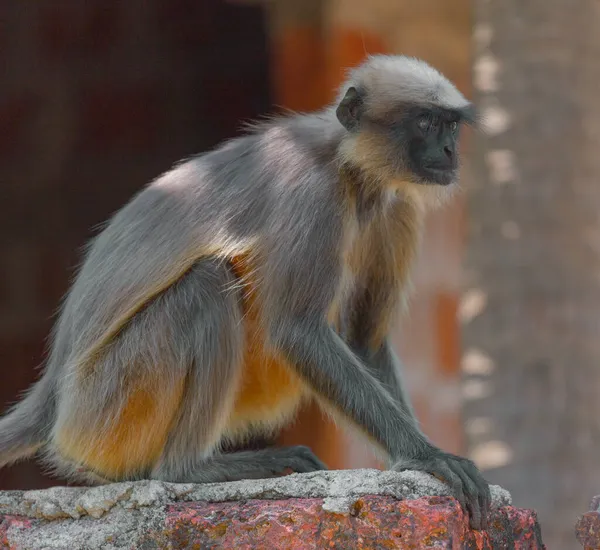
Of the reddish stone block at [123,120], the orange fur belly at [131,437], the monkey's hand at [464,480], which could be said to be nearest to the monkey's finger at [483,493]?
the monkey's hand at [464,480]

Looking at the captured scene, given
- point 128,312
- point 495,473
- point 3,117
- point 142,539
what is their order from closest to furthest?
point 142,539, point 128,312, point 495,473, point 3,117

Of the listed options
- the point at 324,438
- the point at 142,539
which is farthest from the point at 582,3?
the point at 142,539

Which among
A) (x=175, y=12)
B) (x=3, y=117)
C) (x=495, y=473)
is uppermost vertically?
(x=175, y=12)

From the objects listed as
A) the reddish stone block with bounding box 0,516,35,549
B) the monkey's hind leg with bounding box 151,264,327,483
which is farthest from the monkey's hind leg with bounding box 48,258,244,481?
the reddish stone block with bounding box 0,516,35,549

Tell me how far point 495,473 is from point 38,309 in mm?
3783

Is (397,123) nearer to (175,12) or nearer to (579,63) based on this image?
(579,63)

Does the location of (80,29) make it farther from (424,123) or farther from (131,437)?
(131,437)

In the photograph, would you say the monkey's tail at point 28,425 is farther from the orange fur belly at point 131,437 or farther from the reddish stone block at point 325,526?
the reddish stone block at point 325,526

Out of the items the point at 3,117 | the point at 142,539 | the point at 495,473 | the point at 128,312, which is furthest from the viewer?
the point at 3,117

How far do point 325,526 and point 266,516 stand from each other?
0.18 m

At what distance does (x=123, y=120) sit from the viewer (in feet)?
32.0

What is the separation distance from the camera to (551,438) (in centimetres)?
798

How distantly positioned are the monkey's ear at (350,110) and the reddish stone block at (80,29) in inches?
202

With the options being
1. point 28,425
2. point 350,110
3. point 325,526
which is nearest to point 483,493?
point 325,526
